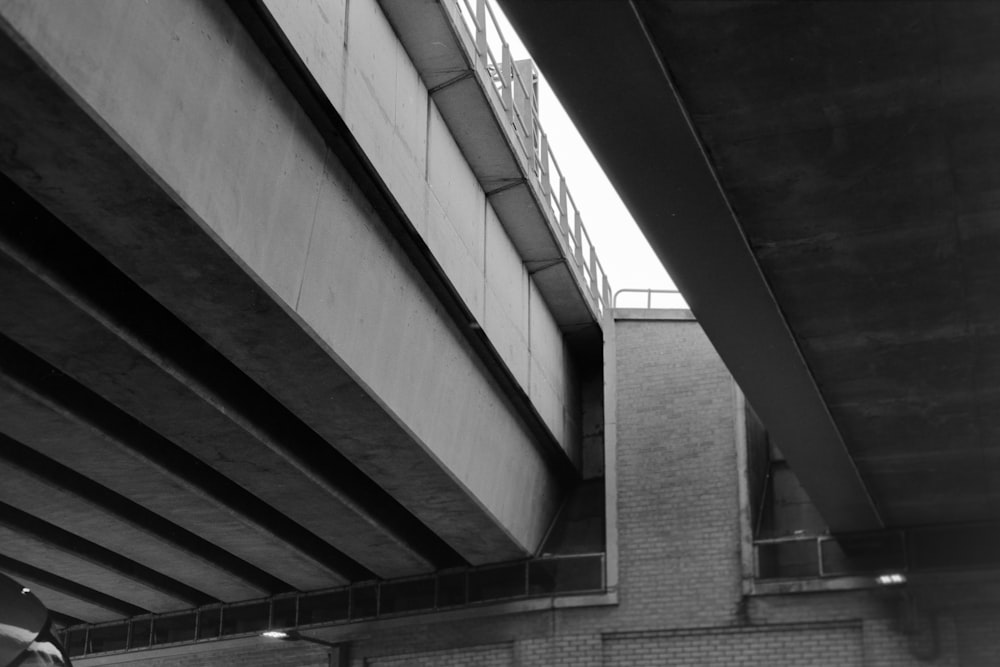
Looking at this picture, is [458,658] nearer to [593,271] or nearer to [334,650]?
[334,650]

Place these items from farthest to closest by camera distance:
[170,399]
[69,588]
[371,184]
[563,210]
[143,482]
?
1. [69,588]
2. [563,210]
3. [143,482]
4. [170,399]
5. [371,184]

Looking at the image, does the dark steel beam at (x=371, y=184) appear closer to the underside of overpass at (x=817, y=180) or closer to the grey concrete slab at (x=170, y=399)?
the grey concrete slab at (x=170, y=399)

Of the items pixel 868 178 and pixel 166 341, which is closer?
pixel 868 178

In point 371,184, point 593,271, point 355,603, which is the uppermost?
point 593,271

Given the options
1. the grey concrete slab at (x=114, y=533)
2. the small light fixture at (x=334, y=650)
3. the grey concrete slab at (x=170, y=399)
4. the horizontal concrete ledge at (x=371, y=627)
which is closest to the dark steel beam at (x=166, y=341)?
the grey concrete slab at (x=170, y=399)

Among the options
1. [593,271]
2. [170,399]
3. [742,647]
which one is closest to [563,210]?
[593,271]

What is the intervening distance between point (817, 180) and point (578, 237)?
11118 mm

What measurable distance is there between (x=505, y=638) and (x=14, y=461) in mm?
7461

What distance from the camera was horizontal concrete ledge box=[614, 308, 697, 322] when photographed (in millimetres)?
18938

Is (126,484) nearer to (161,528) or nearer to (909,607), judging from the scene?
(161,528)

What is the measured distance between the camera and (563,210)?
59.8 feet

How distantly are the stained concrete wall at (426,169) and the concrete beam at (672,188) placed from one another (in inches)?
122

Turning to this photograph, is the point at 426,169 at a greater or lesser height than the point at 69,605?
greater

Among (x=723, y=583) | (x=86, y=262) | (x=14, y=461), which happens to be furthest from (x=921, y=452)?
(x=14, y=461)
